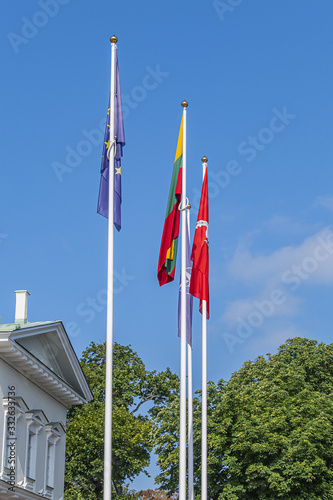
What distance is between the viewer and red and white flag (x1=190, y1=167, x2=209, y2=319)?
2320 centimetres

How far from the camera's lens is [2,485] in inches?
883

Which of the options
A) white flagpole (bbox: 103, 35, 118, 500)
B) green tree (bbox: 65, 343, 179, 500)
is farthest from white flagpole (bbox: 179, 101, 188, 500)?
green tree (bbox: 65, 343, 179, 500)

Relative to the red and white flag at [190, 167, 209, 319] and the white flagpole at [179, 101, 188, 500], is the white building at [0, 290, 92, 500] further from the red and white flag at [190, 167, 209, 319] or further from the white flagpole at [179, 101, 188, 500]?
the red and white flag at [190, 167, 209, 319]

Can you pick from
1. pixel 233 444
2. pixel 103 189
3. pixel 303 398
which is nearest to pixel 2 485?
pixel 103 189

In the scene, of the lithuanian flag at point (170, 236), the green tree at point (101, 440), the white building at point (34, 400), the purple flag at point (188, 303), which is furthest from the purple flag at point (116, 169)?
the green tree at point (101, 440)

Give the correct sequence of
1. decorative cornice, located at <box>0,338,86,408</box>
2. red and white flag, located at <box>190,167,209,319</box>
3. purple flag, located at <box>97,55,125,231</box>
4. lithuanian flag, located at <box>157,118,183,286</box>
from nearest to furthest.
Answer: purple flag, located at <box>97,55,125,231</box> → lithuanian flag, located at <box>157,118,183,286</box> → red and white flag, located at <box>190,167,209,319</box> → decorative cornice, located at <box>0,338,86,408</box>

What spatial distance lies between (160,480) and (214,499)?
3.60m

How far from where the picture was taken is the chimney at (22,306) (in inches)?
1107

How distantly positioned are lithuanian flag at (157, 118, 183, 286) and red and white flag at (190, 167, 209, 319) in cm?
187

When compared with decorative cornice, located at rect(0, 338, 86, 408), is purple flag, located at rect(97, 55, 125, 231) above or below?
above

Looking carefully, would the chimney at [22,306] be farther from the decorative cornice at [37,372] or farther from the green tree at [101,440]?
the green tree at [101,440]

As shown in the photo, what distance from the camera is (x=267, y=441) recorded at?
3981 cm

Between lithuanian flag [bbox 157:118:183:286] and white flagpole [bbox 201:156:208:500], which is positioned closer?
lithuanian flag [bbox 157:118:183:286]

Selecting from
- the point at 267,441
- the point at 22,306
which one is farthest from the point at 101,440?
the point at 22,306
